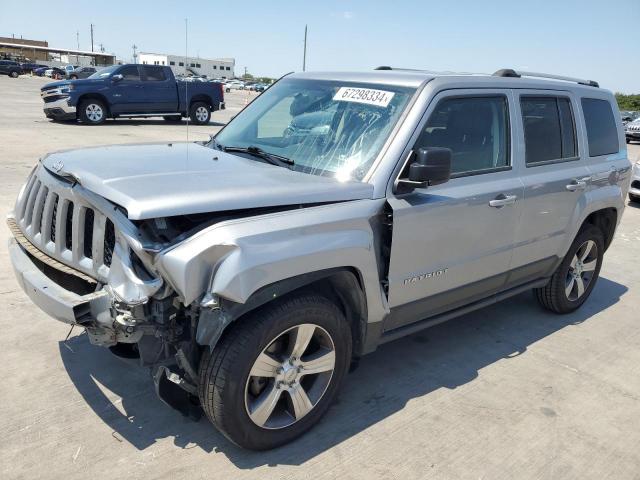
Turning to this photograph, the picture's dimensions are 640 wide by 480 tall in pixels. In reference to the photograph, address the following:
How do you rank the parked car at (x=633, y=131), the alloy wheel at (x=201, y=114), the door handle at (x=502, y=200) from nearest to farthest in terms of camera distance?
the door handle at (x=502, y=200)
the alloy wheel at (x=201, y=114)
the parked car at (x=633, y=131)

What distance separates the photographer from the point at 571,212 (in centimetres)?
436

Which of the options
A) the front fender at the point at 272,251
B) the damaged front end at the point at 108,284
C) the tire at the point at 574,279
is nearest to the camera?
the front fender at the point at 272,251

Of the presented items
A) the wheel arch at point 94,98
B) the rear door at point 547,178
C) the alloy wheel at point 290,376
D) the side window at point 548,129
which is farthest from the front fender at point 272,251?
the wheel arch at point 94,98

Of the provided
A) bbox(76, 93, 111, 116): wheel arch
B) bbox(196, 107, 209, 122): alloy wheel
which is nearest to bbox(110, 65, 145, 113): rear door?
bbox(76, 93, 111, 116): wheel arch

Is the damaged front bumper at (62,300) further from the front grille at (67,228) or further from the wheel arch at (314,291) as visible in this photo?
the wheel arch at (314,291)

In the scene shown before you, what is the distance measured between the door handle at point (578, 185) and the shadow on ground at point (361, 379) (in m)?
1.22

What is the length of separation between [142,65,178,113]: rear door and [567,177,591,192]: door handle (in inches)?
613

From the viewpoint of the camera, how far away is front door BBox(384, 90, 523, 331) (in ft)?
10.4

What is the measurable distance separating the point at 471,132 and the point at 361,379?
5.85 ft

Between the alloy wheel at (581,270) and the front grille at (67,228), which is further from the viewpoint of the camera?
the alloy wheel at (581,270)

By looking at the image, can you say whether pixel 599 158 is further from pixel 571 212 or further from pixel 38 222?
pixel 38 222

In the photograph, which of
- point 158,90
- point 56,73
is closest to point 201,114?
point 158,90

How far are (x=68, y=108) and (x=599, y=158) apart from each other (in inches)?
612

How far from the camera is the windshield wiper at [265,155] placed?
3350 millimetres
